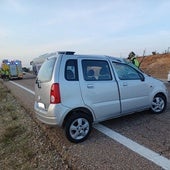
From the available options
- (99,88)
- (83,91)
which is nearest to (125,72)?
(99,88)

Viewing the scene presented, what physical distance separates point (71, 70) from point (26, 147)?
1.93 metres

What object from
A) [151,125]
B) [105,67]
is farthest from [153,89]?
[105,67]

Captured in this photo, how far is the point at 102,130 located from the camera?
663cm

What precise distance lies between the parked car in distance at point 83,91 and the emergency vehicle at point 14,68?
31.2 metres

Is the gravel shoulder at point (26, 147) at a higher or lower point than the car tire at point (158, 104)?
lower

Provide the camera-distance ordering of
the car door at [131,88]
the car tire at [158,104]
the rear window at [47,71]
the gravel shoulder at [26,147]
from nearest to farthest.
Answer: the gravel shoulder at [26,147] → the rear window at [47,71] → the car door at [131,88] → the car tire at [158,104]

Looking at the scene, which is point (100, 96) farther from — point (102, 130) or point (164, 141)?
point (164, 141)

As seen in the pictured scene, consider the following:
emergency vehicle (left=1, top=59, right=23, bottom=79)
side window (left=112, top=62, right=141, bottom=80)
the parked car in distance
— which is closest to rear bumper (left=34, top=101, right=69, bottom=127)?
the parked car in distance

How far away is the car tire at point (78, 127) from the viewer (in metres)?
5.79

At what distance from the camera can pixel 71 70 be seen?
5.96 meters

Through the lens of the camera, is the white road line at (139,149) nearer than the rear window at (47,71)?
Yes

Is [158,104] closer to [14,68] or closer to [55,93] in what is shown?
[55,93]

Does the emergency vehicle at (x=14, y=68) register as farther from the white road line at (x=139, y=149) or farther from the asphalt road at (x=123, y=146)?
the white road line at (x=139, y=149)

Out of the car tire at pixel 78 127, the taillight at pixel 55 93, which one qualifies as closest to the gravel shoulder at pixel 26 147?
the car tire at pixel 78 127
